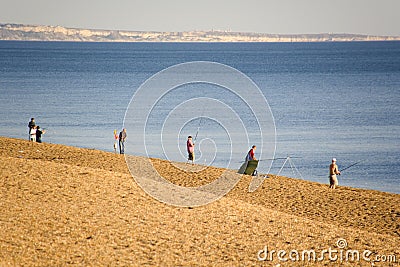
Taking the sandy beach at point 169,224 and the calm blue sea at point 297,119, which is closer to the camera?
the sandy beach at point 169,224

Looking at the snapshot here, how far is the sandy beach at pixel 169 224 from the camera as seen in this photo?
600 inches

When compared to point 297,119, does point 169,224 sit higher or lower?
lower

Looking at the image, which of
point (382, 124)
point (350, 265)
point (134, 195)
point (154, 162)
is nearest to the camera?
point (350, 265)

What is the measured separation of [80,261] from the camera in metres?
14.5

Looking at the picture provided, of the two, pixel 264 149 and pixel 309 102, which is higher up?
pixel 309 102

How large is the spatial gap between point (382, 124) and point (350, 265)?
43900 mm

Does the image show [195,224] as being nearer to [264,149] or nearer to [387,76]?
[264,149]

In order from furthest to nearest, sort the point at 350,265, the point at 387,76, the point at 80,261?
1. the point at 387,76
2. the point at 350,265
3. the point at 80,261

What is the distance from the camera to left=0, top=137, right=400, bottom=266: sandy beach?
50.0 ft

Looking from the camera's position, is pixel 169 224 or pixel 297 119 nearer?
pixel 169 224

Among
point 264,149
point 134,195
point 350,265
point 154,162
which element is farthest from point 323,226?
point 264,149

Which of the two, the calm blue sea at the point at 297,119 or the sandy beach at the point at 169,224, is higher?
the calm blue sea at the point at 297,119

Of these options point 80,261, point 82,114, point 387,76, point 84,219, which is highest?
point 387,76

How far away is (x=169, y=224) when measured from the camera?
17.7 meters
